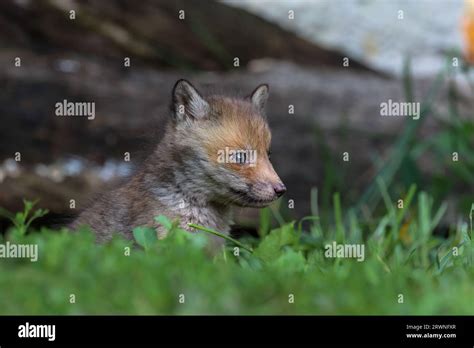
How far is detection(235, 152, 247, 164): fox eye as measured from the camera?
17.8 ft

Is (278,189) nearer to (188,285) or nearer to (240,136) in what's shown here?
(240,136)

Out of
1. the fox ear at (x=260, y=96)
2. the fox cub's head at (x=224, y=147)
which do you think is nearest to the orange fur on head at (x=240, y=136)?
the fox cub's head at (x=224, y=147)

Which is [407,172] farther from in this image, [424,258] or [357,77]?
[357,77]

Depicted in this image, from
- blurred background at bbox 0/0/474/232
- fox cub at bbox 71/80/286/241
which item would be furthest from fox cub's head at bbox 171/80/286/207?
blurred background at bbox 0/0/474/232

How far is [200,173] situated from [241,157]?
26cm

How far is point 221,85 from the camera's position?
24.2 feet

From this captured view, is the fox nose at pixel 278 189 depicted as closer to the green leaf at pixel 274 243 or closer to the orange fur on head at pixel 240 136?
the orange fur on head at pixel 240 136

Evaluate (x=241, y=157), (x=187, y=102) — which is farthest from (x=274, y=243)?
(x=187, y=102)

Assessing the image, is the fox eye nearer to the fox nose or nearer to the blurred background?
the fox nose

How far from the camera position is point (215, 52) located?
1062 centimetres

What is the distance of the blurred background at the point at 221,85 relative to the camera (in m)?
8.52
